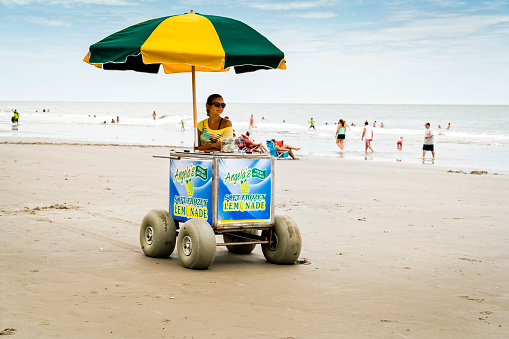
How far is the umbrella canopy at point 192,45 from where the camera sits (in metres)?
6.29

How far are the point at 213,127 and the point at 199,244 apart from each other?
5.00 ft

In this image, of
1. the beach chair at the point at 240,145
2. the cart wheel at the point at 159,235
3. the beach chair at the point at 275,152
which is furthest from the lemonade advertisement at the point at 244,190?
the beach chair at the point at 275,152

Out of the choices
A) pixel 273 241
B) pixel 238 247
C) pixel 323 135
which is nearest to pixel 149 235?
pixel 238 247

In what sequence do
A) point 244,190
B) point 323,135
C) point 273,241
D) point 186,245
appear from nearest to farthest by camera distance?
point 186,245 < point 244,190 < point 273,241 < point 323,135

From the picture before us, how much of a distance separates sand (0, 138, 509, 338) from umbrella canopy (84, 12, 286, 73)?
2141mm

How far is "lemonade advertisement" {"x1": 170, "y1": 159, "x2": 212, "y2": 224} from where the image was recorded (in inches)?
257

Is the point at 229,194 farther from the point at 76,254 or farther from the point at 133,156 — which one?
the point at 133,156

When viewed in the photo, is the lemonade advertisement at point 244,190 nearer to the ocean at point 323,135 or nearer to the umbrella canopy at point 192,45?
the umbrella canopy at point 192,45

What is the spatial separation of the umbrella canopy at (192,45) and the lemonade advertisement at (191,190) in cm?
108

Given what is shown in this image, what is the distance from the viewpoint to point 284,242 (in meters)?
6.70

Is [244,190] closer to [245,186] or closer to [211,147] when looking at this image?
[245,186]

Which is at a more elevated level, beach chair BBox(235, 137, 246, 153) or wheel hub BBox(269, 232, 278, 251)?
beach chair BBox(235, 137, 246, 153)

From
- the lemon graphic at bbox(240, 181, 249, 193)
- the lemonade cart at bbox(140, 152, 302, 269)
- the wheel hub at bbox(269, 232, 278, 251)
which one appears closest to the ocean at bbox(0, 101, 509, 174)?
the wheel hub at bbox(269, 232, 278, 251)

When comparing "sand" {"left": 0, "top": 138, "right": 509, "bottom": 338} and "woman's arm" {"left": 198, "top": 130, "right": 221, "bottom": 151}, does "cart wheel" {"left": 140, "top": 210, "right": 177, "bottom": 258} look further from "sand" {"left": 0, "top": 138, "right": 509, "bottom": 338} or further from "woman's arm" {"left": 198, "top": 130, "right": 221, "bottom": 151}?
"woman's arm" {"left": 198, "top": 130, "right": 221, "bottom": 151}
